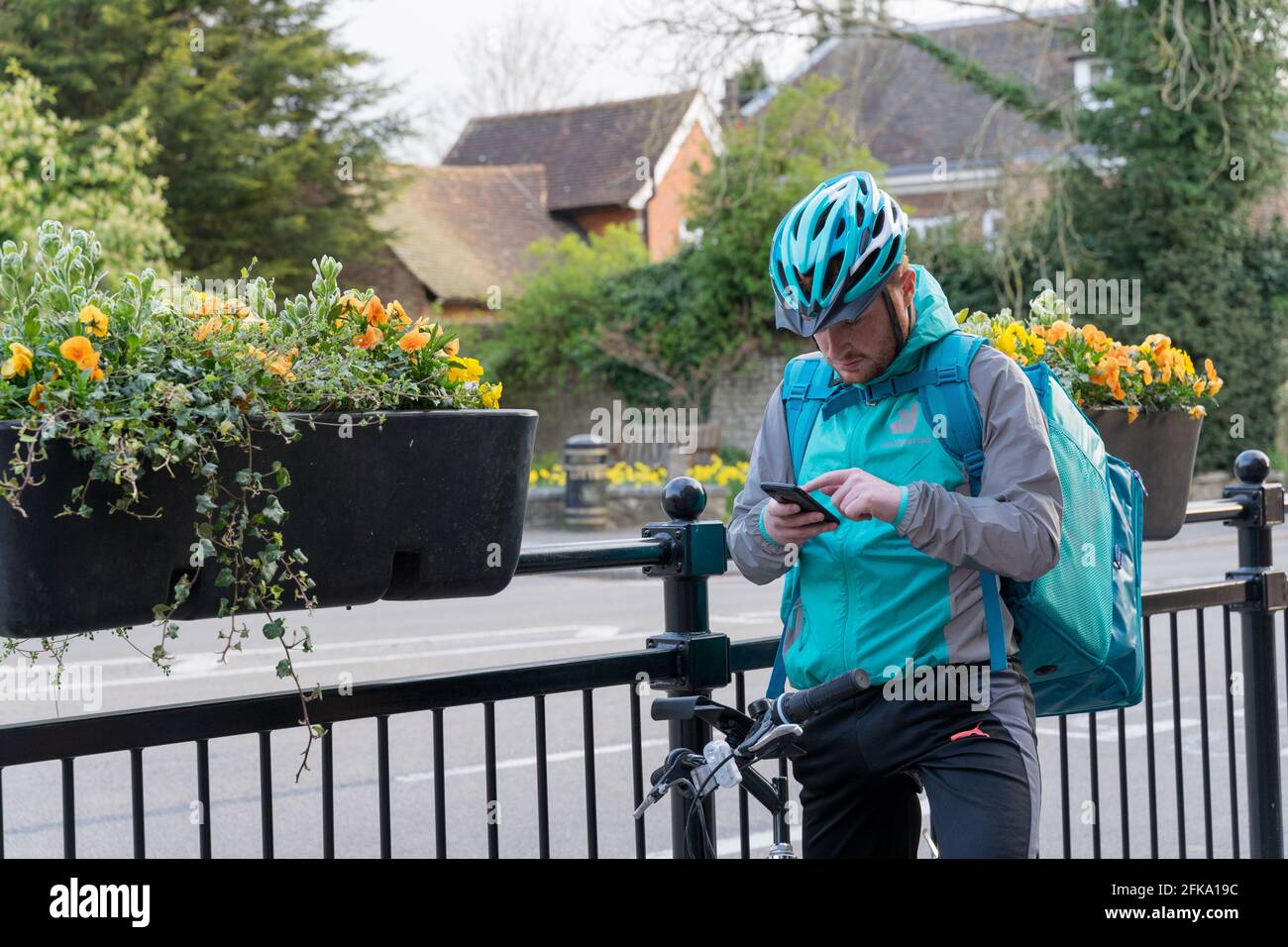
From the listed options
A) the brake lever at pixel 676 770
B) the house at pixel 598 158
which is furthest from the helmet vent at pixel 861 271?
the house at pixel 598 158

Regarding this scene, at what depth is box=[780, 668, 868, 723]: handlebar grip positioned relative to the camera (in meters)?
2.29

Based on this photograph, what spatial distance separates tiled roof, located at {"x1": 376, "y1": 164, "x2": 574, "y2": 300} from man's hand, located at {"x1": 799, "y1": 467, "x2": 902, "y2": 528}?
105 ft

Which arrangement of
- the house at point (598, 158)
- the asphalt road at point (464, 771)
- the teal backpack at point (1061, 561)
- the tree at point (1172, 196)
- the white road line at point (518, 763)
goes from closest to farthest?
1. the teal backpack at point (1061, 561)
2. the asphalt road at point (464, 771)
3. the white road line at point (518, 763)
4. the tree at point (1172, 196)
5. the house at point (598, 158)

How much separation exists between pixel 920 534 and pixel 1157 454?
1691mm

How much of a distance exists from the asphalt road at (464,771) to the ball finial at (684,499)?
113 cm

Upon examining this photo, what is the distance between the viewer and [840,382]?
2637 millimetres

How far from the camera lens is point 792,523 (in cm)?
242

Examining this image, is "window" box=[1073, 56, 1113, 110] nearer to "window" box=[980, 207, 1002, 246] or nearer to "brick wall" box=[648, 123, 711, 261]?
"window" box=[980, 207, 1002, 246]

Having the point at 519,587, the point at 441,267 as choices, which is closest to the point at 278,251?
the point at 441,267

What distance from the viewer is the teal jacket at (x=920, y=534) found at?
7.71 feet

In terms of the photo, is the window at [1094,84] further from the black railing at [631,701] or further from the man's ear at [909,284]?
the man's ear at [909,284]

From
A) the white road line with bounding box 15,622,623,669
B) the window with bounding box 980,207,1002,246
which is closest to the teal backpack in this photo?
the white road line with bounding box 15,622,623,669

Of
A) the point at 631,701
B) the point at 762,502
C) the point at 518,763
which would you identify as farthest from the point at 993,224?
the point at 762,502
